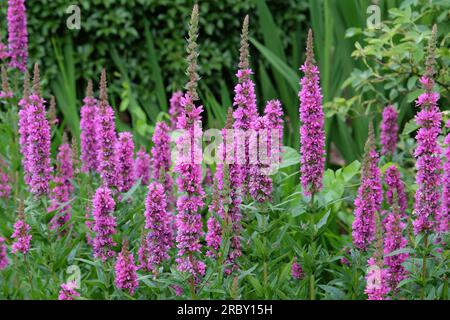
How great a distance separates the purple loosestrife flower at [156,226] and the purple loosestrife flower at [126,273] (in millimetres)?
118

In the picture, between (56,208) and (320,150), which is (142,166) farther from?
(320,150)

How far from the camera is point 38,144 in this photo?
3.83 metres

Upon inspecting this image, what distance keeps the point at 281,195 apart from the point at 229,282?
54cm

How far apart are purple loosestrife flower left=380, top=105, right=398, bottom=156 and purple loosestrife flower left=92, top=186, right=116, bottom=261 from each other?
184cm

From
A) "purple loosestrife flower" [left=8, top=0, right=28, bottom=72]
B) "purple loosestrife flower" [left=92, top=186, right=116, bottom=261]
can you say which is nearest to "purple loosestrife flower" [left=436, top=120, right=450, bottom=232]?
"purple loosestrife flower" [left=92, top=186, right=116, bottom=261]

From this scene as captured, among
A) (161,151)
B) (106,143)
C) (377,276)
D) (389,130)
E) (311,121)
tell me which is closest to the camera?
(377,276)

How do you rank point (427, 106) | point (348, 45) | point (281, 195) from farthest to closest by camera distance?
1. point (348, 45)
2. point (281, 195)
3. point (427, 106)

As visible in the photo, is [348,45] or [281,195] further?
[348,45]

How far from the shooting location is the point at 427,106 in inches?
125

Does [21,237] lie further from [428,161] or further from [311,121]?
[428,161]

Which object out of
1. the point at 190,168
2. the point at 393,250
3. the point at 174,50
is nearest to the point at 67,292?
the point at 190,168

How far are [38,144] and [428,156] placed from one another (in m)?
1.87
